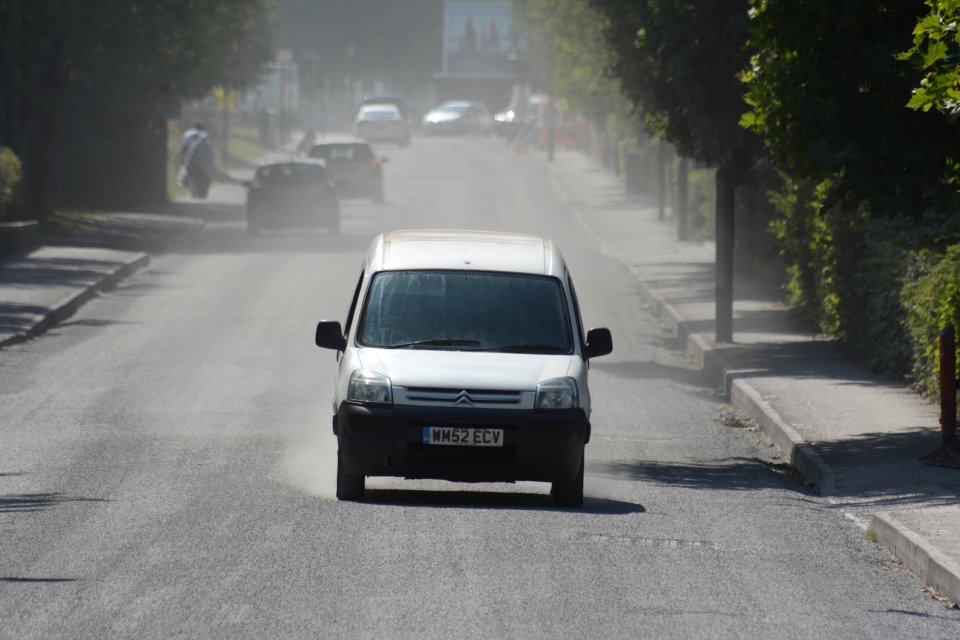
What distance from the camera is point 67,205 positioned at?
127 ft

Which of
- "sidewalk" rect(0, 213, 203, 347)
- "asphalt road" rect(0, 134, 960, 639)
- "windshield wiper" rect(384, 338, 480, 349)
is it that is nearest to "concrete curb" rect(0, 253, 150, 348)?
"sidewalk" rect(0, 213, 203, 347)

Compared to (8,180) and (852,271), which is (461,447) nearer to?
(852,271)

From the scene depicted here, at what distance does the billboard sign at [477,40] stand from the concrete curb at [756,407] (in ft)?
290

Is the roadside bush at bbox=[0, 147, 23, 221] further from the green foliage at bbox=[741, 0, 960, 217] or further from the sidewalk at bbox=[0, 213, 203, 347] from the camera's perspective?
the green foliage at bbox=[741, 0, 960, 217]

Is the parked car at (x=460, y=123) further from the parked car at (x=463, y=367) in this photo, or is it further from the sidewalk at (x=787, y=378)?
the parked car at (x=463, y=367)

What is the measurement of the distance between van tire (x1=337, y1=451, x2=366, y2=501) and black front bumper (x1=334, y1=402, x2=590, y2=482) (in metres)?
0.35

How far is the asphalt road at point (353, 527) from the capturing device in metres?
7.30

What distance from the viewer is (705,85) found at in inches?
696

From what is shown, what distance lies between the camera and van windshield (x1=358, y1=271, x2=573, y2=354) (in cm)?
1038

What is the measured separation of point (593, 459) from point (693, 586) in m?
4.57

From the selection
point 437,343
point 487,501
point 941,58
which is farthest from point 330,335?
point 941,58

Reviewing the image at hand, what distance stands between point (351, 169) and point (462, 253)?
3438 cm

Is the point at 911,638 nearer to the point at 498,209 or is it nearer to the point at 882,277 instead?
the point at 882,277

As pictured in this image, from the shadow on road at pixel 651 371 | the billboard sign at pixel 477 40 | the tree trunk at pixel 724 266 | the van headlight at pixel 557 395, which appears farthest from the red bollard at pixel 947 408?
the billboard sign at pixel 477 40
